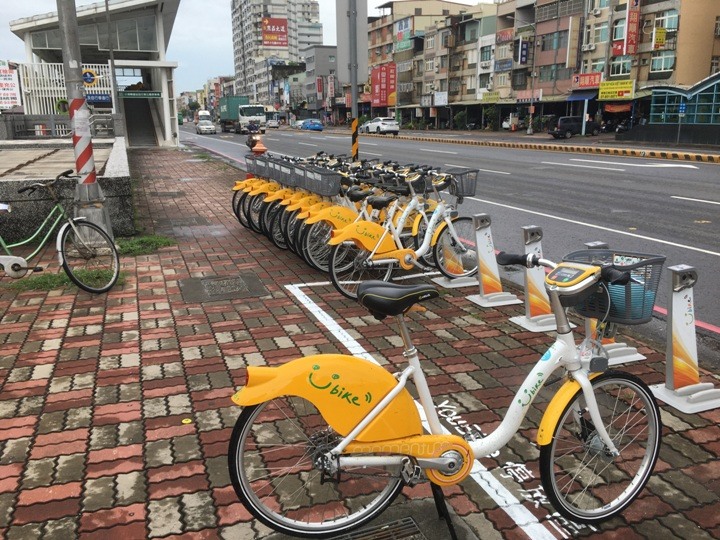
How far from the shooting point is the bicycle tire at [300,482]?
9.02 feet

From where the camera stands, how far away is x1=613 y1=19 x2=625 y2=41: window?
4488 centimetres

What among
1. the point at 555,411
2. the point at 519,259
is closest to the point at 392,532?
the point at 555,411

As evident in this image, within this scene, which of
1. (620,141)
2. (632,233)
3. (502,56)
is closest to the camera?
(632,233)

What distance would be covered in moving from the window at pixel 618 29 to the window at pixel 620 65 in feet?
4.81

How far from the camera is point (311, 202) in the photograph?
8.02 metres

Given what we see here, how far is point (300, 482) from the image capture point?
3.31 meters

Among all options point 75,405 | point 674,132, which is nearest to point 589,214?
point 75,405

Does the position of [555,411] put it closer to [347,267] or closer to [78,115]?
[347,267]

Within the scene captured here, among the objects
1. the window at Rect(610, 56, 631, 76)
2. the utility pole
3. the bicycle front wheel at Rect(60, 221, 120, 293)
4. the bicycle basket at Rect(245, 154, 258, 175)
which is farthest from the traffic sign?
the window at Rect(610, 56, 631, 76)

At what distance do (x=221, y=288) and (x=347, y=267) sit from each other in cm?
150

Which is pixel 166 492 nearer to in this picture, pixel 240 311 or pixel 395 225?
pixel 240 311

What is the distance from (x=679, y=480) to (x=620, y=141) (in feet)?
115

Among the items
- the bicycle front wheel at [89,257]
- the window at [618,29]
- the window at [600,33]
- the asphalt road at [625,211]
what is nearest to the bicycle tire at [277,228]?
the bicycle front wheel at [89,257]

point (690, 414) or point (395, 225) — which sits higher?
point (395, 225)
